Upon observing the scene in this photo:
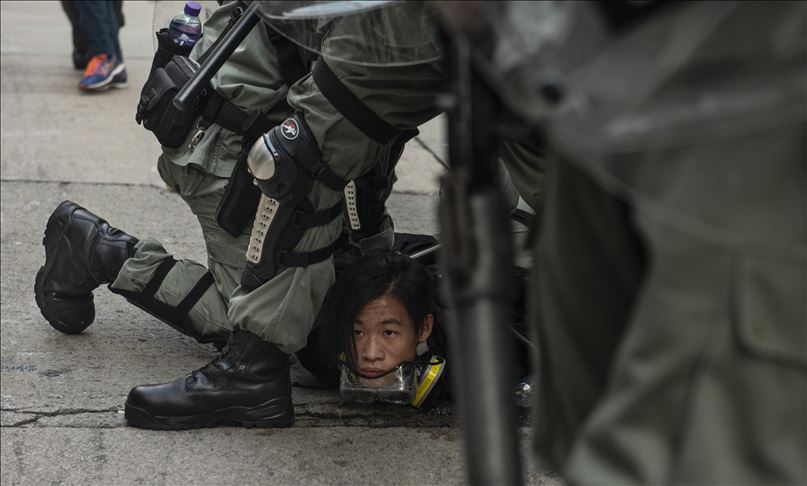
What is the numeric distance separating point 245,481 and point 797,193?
1853 mm

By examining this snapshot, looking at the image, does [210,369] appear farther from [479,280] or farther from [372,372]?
[479,280]

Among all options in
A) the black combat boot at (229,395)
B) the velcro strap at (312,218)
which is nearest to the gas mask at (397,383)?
the black combat boot at (229,395)

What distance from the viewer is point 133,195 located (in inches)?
187

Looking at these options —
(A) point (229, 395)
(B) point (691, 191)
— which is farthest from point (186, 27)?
(B) point (691, 191)

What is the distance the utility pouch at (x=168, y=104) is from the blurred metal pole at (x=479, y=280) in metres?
1.96

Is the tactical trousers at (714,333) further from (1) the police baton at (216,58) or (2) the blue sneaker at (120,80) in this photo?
(2) the blue sneaker at (120,80)

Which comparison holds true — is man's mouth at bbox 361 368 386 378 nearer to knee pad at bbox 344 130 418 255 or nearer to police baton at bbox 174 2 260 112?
knee pad at bbox 344 130 418 255

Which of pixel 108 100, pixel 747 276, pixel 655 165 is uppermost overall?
pixel 655 165

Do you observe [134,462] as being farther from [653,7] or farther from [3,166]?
[3,166]

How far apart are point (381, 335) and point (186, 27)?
1.06 m

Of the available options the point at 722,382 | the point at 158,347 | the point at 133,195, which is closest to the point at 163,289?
the point at 158,347

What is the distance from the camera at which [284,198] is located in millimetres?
2621

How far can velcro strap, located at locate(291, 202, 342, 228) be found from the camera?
2.71m

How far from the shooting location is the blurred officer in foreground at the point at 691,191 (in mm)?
1057
